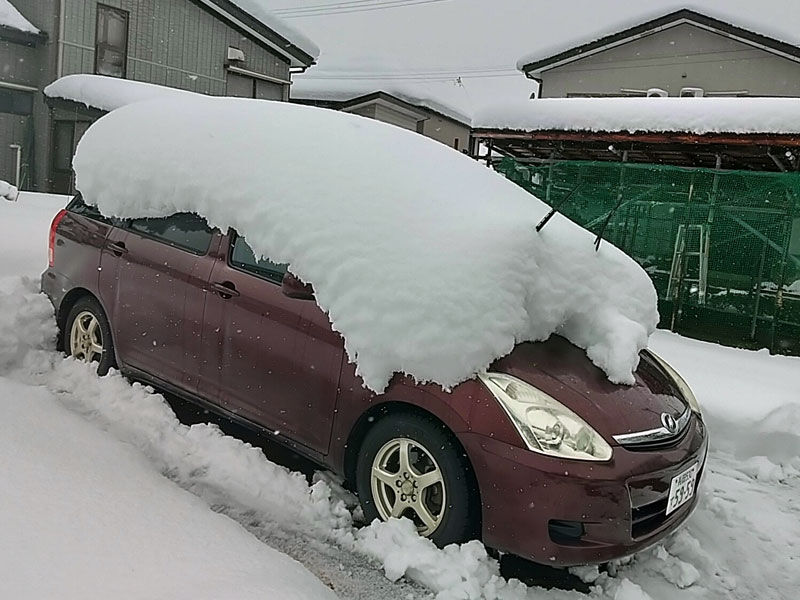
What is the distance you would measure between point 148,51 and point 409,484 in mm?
17883

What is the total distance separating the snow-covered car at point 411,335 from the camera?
279 cm

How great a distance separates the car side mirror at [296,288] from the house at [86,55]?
13561 mm

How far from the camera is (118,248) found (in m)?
4.24

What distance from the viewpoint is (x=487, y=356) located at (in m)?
2.92

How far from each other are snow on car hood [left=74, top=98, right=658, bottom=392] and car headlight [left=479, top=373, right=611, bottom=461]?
0.67 feet

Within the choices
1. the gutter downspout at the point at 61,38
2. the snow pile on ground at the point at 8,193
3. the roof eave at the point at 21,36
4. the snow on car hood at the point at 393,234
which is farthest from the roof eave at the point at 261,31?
the snow on car hood at the point at 393,234

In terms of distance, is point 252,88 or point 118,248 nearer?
point 118,248

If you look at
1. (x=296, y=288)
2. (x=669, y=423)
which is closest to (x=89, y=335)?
(x=296, y=288)

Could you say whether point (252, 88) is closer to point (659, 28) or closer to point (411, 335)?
point (659, 28)

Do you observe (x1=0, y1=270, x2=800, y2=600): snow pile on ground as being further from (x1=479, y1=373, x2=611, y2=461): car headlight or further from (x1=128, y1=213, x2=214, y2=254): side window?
(x1=128, y1=213, x2=214, y2=254): side window

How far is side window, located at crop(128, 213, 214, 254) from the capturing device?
12.8 ft

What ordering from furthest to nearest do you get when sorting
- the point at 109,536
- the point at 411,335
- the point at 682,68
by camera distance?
the point at 682,68 < the point at 411,335 < the point at 109,536

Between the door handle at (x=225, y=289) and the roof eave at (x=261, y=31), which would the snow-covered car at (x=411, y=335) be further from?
the roof eave at (x=261, y=31)

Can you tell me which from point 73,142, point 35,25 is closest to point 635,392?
point 73,142
